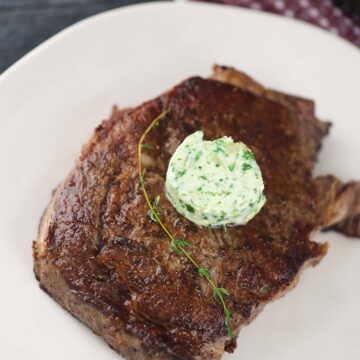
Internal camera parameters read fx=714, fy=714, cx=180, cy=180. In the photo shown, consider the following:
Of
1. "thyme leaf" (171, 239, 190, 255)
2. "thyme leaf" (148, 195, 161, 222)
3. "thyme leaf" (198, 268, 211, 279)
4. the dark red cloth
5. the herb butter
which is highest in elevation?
the dark red cloth

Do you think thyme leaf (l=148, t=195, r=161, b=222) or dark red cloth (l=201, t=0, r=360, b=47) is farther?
dark red cloth (l=201, t=0, r=360, b=47)

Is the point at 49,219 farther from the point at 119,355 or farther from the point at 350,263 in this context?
the point at 350,263

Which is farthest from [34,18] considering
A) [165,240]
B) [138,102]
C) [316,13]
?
[165,240]

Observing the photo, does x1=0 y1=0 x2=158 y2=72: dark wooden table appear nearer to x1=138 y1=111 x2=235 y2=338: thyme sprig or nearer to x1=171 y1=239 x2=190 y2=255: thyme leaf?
x1=138 y1=111 x2=235 y2=338: thyme sprig

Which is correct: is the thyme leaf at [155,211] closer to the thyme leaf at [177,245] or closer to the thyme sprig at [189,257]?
the thyme sprig at [189,257]

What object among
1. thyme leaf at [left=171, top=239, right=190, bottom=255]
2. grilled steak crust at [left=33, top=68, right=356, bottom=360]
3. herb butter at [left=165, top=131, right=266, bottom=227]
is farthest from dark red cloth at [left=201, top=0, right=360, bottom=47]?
thyme leaf at [left=171, top=239, right=190, bottom=255]

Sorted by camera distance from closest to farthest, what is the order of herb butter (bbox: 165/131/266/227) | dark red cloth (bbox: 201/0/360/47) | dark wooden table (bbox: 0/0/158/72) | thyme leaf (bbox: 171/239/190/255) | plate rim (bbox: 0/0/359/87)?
herb butter (bbox: 165/131/266/227) → thyme leaf (bbox: 171/239/190/255) → plate rim (bbox: 0/0/359/87) → dark wooden table (bbox: 0/0/158/72) → dark red cloth (bbox: 201/0/360/47)

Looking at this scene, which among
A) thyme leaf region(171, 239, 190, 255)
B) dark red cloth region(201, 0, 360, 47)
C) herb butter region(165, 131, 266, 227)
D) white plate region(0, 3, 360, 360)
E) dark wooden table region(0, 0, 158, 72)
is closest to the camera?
herb butter region(165, 131, 266, 227)

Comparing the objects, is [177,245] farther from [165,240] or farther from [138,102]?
[138,102]
